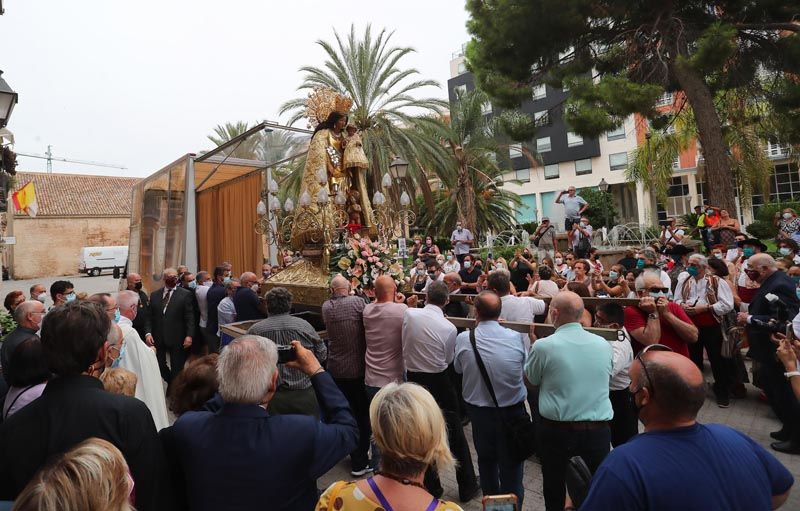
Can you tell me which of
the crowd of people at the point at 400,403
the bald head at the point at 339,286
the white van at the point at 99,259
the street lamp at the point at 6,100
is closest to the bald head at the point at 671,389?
the crowd of people at the point at 400,403

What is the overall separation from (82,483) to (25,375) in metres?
1.89

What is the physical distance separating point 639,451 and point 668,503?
0.52ft

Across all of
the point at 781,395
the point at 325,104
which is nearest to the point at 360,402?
the point at 781,395

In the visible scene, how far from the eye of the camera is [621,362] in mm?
3535

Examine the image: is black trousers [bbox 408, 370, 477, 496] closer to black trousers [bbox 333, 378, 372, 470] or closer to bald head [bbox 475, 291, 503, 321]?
black trousers [bbox 333, 378, 372, 470]

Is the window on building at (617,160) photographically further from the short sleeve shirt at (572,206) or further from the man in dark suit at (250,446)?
the man in dark suit at (250,446)

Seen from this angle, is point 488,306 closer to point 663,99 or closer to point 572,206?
point 572,206

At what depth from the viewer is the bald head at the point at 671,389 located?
1653 mm

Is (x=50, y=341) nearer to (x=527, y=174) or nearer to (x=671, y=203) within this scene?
(x=671, y=203)

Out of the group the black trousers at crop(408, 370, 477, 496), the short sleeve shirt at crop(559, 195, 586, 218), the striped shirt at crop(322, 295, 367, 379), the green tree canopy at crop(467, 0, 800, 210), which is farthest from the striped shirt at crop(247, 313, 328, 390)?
the short sleeve shirt at crop(559, 195, 586, 218)

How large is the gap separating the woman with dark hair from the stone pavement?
2.50 metres

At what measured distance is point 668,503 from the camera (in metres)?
1.51

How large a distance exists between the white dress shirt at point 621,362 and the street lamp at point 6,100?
6782 mm

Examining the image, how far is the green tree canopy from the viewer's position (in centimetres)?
1137
